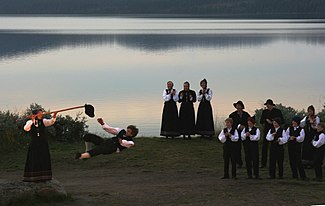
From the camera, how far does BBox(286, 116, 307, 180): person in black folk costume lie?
1309cm

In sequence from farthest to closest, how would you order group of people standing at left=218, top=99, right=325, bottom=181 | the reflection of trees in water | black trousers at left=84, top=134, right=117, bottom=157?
the reflection of trees in water
group of people standing at left=218, top=99, right=325, bottom=181
black trousers at left=84, top=134, right=117, bottom=157

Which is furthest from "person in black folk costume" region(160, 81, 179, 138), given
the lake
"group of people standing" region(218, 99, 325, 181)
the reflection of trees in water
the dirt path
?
the reflection of trees in water

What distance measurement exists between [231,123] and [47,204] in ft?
13.2

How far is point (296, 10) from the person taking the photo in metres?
150

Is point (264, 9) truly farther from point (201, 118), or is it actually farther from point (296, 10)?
point (201, 118)

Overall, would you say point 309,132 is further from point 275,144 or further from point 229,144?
point 229,144

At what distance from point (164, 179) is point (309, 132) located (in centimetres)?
311

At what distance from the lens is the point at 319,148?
13266mm

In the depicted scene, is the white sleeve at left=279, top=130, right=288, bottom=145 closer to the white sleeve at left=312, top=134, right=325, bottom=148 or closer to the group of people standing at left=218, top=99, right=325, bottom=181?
the group of people standing at left=218, top=99, right=325, bottom=181

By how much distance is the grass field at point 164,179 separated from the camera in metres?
11.1

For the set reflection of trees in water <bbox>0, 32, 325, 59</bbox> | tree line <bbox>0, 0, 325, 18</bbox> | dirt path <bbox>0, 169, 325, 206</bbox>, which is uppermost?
tree line <bbox>0, 0, 325, 18</bbox>

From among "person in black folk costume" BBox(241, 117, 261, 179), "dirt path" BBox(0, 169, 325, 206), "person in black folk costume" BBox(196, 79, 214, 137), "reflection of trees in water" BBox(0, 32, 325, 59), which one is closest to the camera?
"dirt path" BBox(0, 169, 325, 206)

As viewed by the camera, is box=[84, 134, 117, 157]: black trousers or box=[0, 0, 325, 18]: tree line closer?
box=[84, 134, 117, 157]: black trousers

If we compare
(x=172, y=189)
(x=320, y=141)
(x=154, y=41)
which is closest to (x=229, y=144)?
(x=320, y=141)
